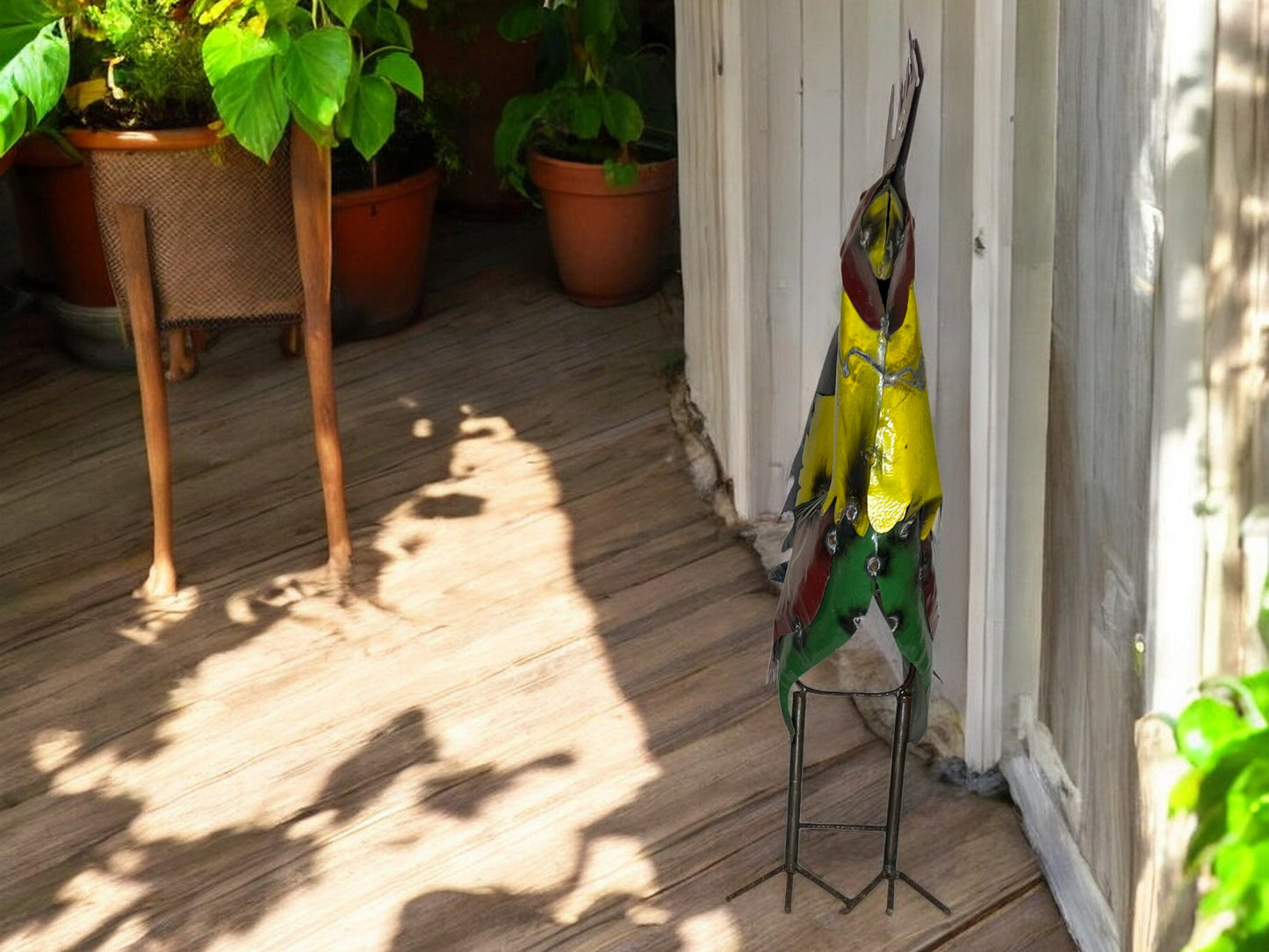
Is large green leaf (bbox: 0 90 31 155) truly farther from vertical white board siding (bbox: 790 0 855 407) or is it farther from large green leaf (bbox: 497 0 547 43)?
large green leaf (bbox: 497 0 547 43)

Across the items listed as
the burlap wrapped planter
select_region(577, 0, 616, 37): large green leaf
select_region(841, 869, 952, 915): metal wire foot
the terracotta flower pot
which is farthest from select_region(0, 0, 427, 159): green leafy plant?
select_region(841, 869, 952, 915): metal wire foot

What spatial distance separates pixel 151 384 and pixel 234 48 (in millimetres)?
715

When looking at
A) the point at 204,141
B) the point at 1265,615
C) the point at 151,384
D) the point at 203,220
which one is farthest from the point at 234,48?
the point at 1265,615

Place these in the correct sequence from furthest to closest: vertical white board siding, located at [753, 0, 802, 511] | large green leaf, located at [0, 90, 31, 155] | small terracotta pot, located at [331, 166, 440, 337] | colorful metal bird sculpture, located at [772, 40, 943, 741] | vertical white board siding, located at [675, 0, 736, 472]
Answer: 1. small terracotta pot, located at [331, 166, 440, 337]
2. vertical white board siding, located at [675, 0, 736, 472]
3. vertical white board siding, located at [753, 0, 802, 511]
4. large green leaf, located at [0, 90, 31, 155]
5. colorful metal bird sculpture, located at [772, 40, 943, 741]

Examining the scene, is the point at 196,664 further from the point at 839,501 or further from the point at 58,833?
the point at 839,501

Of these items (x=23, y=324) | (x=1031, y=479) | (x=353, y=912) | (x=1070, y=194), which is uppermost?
(x=1070, y=194)

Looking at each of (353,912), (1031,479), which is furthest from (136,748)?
(1031,479)

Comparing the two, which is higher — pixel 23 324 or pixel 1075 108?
pixel 1075 108

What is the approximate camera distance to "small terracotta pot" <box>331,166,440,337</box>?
416cm

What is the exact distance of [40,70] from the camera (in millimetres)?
2822

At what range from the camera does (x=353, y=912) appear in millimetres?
2402

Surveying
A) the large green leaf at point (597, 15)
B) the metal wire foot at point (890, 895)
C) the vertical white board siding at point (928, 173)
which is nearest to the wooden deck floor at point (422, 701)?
the metal wire foot at point (890, 895)

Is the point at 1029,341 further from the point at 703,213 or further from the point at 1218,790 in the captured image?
the point at 703,213

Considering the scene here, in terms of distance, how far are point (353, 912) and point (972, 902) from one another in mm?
871
